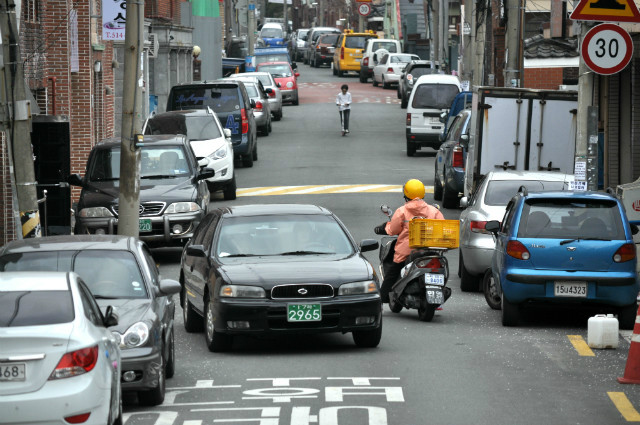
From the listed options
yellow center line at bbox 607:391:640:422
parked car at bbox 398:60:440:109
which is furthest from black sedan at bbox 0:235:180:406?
parked car at bbox 398:60:440:109

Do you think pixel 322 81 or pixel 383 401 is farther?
pixel 322 81

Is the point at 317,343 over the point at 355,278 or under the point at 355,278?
under

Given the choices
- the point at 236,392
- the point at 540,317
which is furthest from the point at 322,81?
the point at 236,392

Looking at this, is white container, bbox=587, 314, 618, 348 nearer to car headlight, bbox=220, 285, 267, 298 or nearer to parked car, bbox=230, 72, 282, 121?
car headlight, bbox=220, 285, 267, 298

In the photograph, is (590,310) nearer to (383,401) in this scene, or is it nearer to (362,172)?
(383,401)

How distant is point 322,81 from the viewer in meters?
72.9

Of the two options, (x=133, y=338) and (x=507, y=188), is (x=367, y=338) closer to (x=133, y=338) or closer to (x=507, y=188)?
(x=133, y=338)

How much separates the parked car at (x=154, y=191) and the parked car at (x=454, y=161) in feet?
19.5

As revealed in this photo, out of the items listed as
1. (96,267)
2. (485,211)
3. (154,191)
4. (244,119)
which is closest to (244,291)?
(96,267)

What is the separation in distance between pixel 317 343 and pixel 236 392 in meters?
2.71

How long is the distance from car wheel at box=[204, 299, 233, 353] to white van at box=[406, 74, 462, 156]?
24023 millimetres

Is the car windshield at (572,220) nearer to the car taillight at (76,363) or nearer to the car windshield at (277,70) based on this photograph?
the car taillight at (76,363)

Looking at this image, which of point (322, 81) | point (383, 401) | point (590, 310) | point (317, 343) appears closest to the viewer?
point (383, 401)

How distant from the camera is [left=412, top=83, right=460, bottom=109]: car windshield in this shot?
37719 millimetres
